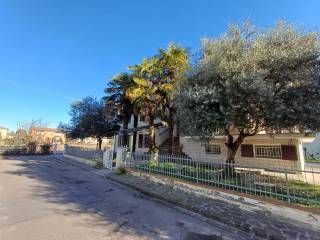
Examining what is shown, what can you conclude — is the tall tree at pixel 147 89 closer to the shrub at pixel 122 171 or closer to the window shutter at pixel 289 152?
the shrub at pixel 122 171

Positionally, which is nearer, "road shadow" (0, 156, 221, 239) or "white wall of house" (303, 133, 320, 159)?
"road shadow" (0, 156, 221, 239)

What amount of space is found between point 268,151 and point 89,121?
60.9ft

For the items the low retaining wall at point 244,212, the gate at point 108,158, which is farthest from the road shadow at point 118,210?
the gate at point 108,158

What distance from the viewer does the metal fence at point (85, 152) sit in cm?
1764

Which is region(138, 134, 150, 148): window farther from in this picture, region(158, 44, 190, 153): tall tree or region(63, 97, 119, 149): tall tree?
region(158, 44, 190, 153): tall tree

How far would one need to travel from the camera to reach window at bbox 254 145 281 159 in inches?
597

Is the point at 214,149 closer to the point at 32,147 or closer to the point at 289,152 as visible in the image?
the point at 289,152

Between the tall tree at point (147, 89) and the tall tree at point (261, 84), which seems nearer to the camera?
the tall tree at point (261, 84)

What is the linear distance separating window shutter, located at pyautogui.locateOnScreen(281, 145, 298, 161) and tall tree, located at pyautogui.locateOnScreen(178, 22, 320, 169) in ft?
23.9

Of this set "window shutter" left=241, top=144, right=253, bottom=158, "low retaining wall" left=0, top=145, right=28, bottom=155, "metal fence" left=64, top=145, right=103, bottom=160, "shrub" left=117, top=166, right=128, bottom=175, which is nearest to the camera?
"shrub" left=117, top=166, right=128, bottom=175

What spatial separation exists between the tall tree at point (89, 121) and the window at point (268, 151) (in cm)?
1613

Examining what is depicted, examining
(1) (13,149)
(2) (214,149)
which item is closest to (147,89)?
(2) (214,149)

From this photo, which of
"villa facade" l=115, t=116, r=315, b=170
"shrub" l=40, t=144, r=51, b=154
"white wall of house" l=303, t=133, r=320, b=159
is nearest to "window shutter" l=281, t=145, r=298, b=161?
"villa facade" l=115, t=116, r=315, b=170

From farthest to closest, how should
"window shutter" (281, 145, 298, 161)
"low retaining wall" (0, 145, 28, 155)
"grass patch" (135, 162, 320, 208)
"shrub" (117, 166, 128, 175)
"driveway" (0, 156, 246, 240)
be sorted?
"low retaining wall" (0, 145, 28, 155), "window shutter" (281, 145, 298, 161), "shrub" (117, 166, 128, 175), "grass patch" (135, 162, 320, 208), "driveway" (0, 156, 246, 240)
